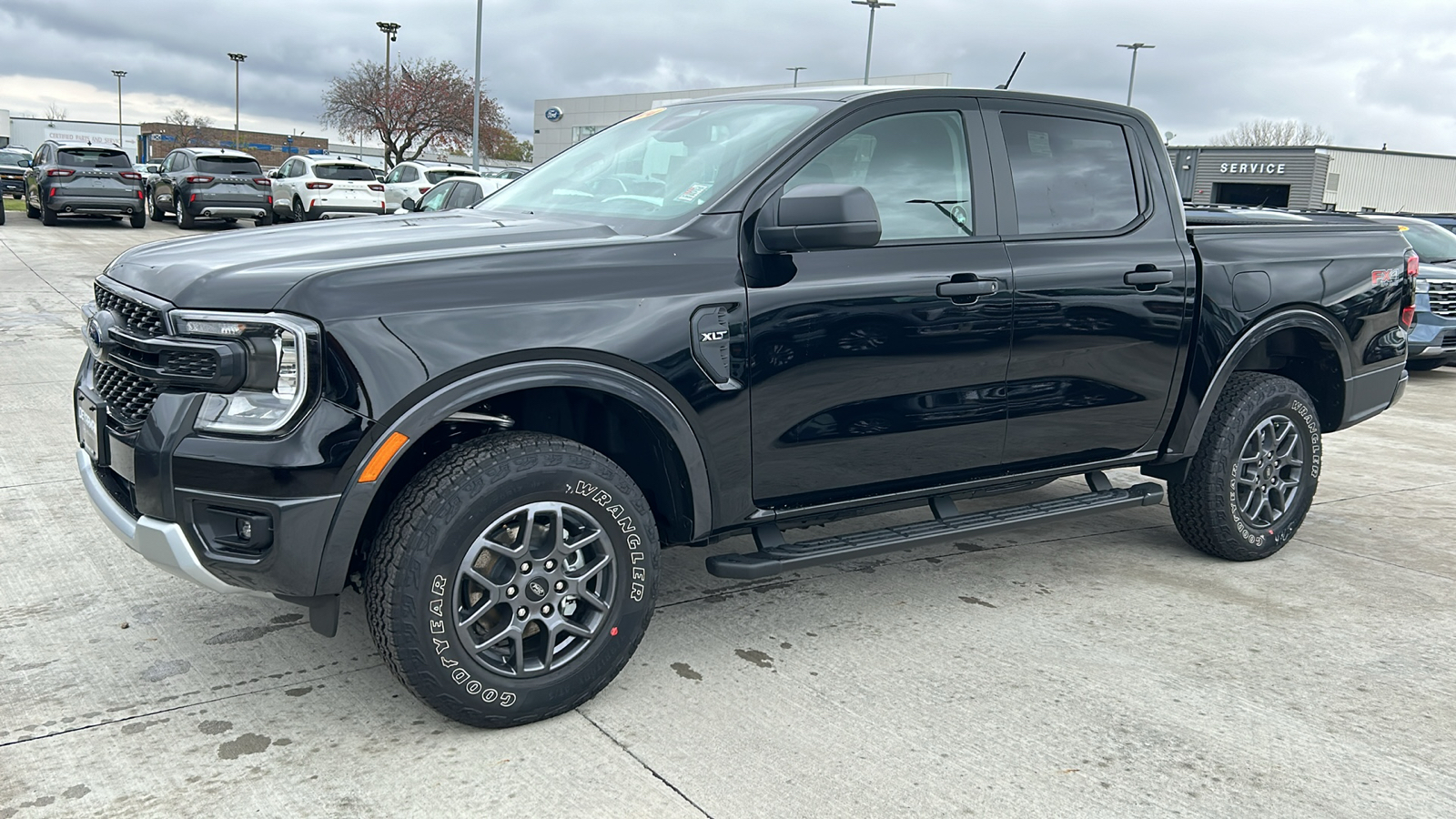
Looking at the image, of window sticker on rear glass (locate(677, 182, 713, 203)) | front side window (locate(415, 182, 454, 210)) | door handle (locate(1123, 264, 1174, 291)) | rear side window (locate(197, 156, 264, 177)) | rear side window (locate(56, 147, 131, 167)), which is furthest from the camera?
rear side window (locate(197, 156, 264, 177))

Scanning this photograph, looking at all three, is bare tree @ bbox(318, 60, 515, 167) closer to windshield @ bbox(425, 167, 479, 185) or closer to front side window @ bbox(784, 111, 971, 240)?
windshield @ bbox(425, 167, 479, 185)

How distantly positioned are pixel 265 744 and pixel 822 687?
5.22 ft

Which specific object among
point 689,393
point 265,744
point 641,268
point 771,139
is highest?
point 771,139

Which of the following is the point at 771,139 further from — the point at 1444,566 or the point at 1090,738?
the point at 1444,566

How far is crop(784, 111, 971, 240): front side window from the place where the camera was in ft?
12.5

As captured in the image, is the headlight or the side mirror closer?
the headlight

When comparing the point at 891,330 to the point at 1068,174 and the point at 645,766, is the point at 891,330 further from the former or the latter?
the point at 645,766

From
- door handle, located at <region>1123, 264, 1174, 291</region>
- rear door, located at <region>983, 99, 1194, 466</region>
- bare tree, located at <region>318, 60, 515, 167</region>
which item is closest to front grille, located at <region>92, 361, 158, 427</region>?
rear door, located at <region>983, 99, 1194, 466</region>

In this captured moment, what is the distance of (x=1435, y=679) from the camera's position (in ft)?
12.6

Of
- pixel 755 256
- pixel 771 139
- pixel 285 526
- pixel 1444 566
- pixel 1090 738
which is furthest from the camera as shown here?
pixel 1444 566

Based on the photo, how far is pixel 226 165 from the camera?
23109mm

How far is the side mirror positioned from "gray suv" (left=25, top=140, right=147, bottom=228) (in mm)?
22213

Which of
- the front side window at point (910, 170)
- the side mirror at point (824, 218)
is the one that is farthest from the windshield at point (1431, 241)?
the side mirror at point (824, 218)

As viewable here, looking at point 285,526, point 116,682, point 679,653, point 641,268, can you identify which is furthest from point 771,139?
point 116,682
